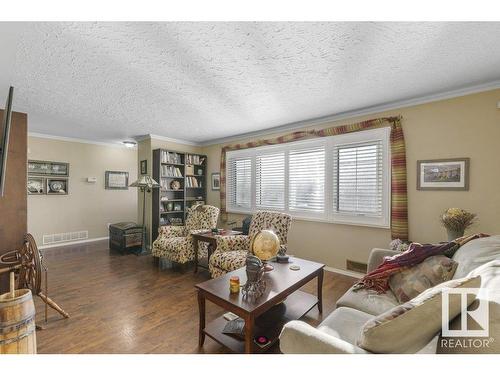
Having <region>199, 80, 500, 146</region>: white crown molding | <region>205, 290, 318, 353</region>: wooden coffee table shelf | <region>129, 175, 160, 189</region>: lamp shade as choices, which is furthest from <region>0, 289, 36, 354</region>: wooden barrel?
<region>199, 80, 500, 146</region>: white crown molding

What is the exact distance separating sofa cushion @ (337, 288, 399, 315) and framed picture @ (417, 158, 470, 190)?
5.33 ft

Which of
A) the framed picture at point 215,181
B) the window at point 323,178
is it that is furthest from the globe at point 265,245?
the framed picture at point 215,181

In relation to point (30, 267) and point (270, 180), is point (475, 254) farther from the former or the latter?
point (30, 267)

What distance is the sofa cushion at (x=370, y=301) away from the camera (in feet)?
4.91

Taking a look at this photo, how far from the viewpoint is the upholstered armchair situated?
2658mm

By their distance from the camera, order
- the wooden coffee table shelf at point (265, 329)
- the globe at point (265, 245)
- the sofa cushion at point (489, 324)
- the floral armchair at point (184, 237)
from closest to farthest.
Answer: the sofa cushion at point (489, 324)
the wooden coffee table shelf at point (265, 329)
the globe at point (265, 245)
the floral armchair at point (184, 237)

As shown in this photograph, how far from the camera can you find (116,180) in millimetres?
5512

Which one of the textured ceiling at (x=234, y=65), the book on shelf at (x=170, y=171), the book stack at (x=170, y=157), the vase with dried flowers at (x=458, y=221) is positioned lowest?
the vase with dried flowers at (x=458, y=221)

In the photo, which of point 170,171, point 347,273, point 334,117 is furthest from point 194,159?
point 347,273

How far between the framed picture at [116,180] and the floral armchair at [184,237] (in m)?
2.69

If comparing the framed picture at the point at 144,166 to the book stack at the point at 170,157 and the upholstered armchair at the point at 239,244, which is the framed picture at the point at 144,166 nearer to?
the book stack at the point at 170,157

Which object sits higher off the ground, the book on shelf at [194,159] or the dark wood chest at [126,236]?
the book on shelf at [194,159]
